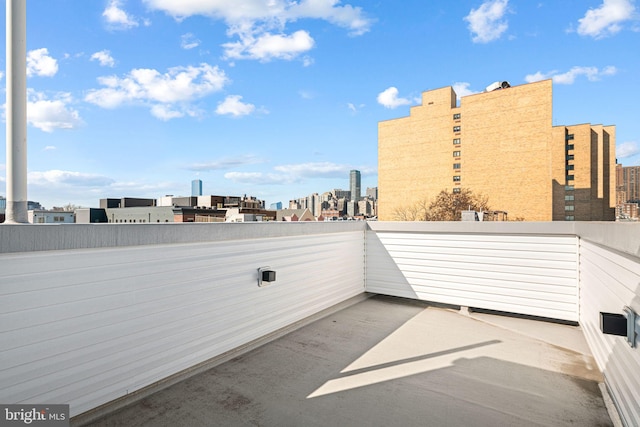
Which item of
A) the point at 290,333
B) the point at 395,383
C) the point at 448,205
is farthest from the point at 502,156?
the point at 395,383

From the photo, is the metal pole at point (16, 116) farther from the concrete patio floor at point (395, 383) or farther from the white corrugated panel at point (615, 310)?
the white corrugated panel at point (615, 310)

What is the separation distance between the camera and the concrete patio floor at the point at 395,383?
2953 millimetres

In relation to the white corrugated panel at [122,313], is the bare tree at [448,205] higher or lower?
higher

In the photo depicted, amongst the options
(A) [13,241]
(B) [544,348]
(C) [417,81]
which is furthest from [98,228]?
(C) [417,81]

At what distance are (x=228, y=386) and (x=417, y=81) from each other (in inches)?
1811

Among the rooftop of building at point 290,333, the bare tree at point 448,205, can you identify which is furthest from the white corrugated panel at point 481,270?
the bare tree at point 448,205

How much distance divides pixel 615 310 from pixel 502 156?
38.7 m

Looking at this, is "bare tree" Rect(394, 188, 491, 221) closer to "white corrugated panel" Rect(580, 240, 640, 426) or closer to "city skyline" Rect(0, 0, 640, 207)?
"city skyline" Rect(0, 0, 640, 207)

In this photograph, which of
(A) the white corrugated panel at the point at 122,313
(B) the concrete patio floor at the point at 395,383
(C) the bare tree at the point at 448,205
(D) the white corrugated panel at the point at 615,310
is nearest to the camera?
(A) the white corrugated panel at the point at 122,313

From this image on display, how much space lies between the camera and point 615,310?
3.33 meters

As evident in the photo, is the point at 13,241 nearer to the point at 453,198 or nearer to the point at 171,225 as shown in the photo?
the point at 171,225

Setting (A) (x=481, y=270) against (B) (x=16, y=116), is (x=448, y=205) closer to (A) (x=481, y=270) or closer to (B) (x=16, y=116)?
(A) (x=481, y=270)

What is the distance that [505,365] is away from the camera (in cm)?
406

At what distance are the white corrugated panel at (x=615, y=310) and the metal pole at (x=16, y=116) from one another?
16.6 ft
